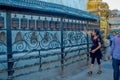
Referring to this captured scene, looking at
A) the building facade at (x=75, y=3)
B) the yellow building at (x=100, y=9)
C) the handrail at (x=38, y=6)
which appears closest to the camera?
the handrail at (x=38, y=6)

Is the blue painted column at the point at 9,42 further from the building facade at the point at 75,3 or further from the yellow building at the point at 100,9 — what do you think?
the yellow building at the point at 100,9

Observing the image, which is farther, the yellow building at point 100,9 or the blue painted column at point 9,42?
the yellow building at point 100,9

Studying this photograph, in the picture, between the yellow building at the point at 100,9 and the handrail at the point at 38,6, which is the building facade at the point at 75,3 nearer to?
the yellow building at the point at 100,9

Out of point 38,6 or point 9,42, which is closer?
point 9,42

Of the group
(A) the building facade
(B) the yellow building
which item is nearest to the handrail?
(A) the building facade

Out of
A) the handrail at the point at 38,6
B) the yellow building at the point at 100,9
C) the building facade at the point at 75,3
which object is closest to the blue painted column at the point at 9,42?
the handrail at the point at 38,6

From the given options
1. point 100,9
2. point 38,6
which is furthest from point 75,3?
point 38,6

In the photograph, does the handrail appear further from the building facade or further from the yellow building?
the yellow building

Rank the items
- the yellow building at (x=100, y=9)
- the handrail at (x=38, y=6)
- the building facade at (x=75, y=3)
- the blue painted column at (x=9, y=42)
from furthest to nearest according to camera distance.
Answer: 1. the yellow building at (x=100, y=9)
2. the building facade at (x=75, y=3)
3. the blue painted column at (x=9, y=42)
4. the handrail at (x=38, y=6)

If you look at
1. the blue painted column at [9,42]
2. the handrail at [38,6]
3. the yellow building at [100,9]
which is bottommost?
the blue painted column at [9,42]

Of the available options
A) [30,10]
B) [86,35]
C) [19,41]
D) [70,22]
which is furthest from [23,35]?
[86,35]

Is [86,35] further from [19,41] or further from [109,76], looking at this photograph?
[19,41]

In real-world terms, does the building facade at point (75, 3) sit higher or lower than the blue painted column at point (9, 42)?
higher

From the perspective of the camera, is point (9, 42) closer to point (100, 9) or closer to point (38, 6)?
point (38, 6)
